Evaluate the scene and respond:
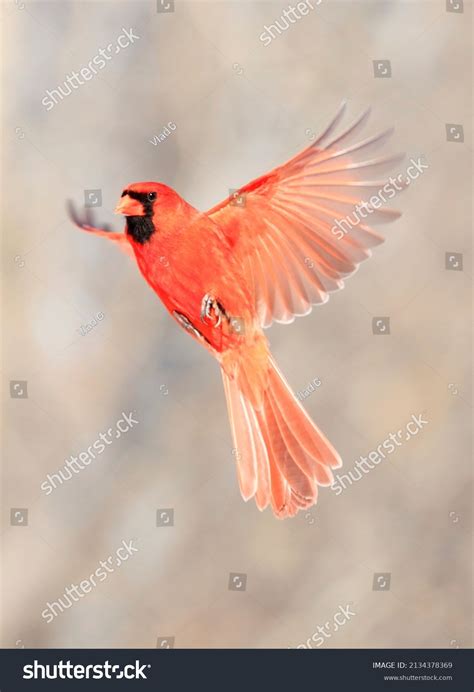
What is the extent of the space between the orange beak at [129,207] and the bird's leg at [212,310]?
16.5 inches

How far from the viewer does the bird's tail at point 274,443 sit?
3248 millimetres

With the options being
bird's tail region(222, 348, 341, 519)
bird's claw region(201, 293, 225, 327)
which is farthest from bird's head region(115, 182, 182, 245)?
bird's tail region(222, 348, 341, 519)

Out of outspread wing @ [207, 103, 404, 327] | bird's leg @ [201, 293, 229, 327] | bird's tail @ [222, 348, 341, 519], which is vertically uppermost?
outspread wing @ [207, 103, 404, 327]

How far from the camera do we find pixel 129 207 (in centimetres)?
328

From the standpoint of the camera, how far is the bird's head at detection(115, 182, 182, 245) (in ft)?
10.7

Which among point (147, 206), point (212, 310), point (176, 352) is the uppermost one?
point (147, 206)

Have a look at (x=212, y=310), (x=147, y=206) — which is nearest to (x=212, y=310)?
(x=212, y=310)

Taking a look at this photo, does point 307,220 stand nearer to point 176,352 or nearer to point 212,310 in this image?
point 212,310

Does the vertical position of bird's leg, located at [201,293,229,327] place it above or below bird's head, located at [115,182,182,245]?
below

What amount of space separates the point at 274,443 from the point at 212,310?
1.86 ft

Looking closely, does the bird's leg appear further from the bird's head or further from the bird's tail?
the bird's head

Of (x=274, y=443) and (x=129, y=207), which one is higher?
(x=129, y=207)

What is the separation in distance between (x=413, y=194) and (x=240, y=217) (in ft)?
2.29
